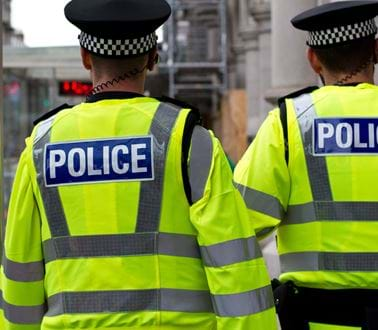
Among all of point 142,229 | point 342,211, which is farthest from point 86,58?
point 342,211

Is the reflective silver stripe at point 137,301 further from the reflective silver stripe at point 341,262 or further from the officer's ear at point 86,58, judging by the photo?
the officer's ear at point 86,58

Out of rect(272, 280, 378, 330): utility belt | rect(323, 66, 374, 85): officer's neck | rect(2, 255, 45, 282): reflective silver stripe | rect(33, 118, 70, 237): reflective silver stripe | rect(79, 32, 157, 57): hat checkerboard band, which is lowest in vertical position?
rect(272, 280, 378, 330): utility belt

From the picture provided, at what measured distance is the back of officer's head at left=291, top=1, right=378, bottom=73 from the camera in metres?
3.66

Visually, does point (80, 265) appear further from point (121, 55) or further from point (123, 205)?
point (121, 55)

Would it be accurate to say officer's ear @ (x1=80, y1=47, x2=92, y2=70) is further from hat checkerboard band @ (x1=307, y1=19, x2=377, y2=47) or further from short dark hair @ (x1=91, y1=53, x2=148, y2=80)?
hat checkerboard band @ (x1=307, y1=19, x2=377, y2=47)

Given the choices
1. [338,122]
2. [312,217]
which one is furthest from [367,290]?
[338,122]

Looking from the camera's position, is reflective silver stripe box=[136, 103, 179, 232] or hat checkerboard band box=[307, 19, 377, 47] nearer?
reflective silver stripe box=[136, 103, 179, 232]

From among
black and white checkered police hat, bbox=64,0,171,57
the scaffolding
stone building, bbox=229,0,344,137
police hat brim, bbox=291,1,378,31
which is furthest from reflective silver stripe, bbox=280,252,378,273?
the scaffolding

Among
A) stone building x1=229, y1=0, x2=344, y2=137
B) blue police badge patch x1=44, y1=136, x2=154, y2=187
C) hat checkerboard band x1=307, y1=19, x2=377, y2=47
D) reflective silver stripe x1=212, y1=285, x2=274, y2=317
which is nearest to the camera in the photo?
reflective silver stripe x1=212, y1=285, x2=274, y2=317

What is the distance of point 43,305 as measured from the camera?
319 cm

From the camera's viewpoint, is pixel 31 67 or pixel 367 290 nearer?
pixel 367 290

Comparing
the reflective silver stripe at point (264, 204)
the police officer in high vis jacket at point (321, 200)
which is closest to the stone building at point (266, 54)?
the police officer in high vis jacket at point (321, 200)

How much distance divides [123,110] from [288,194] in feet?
2.57

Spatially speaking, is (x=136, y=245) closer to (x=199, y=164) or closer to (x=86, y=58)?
(x=199, y=164)
